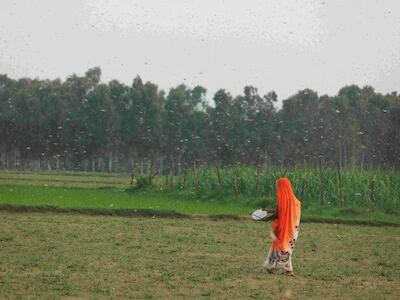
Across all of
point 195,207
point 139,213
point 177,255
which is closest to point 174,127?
point 195,207

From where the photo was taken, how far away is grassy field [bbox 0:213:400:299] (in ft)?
30.7

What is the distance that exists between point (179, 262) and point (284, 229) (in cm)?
193

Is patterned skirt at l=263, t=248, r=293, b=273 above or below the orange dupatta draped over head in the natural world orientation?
below

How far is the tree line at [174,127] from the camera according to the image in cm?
7800

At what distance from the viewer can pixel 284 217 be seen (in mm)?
10977

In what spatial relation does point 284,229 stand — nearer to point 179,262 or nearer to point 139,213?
point 179,262

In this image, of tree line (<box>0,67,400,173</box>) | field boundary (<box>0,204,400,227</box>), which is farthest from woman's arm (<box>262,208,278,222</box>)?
tree line (<box>0,67,400,173</box>)

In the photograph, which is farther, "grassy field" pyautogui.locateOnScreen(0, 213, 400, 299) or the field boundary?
the field boundary

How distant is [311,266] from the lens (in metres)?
12.1

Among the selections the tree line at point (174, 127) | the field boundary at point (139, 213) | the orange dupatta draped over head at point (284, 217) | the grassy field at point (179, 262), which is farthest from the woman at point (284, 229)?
the tree line at point (174, 127)

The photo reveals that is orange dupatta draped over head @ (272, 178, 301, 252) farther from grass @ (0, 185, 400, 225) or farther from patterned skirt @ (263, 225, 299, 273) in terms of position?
grass @ (0, 185, 400, 225)

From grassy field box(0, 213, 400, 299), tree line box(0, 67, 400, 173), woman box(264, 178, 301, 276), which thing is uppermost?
tree line box(0, 67, 400, 173)

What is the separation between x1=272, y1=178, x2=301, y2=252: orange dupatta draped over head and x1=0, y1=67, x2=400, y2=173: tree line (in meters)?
63.2

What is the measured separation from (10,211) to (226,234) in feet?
25.5
